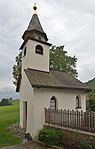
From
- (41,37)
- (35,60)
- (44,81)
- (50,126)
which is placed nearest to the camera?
(50,126)

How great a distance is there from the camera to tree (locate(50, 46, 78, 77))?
31.8 m

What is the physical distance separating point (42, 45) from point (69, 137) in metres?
9.21

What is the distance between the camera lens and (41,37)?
700 inches

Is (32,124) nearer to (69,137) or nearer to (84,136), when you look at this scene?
(69,137)

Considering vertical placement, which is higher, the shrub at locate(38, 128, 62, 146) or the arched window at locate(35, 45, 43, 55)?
the arched window at locate(35, 45, 43, 55)

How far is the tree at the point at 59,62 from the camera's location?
31484mm

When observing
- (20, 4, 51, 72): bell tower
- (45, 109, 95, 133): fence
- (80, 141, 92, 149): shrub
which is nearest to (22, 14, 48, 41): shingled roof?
(20, 4, 51, 72): bell tower

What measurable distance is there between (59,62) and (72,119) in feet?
68.7

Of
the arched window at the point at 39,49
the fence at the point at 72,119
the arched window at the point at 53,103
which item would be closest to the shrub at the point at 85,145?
the fence at the point at 72,119

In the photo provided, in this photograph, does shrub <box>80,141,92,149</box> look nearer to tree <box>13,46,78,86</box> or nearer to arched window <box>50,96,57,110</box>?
arched window <box>50,96,57,110</box>

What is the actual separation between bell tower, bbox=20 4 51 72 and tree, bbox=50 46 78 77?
1366 centimetres

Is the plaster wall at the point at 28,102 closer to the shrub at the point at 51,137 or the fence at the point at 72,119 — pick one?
the fence at the point at 72,119

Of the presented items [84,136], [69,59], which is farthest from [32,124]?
[69,59]

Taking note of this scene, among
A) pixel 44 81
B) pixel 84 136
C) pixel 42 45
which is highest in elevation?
pixel 42 45
